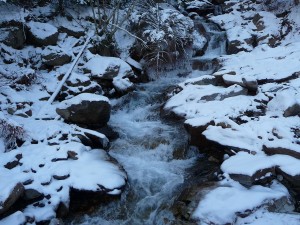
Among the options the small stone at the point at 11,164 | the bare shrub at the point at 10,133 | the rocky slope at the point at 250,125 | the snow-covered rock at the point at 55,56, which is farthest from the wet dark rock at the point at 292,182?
the snow-covered rock at the point at 55,56

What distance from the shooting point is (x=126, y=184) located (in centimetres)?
525

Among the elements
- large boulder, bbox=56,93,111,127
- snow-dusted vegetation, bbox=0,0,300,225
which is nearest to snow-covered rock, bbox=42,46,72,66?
snow-dusted vegetation, bbox=0,0,300,225

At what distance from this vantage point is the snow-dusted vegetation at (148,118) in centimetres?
463

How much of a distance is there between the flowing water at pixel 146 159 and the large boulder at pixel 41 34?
2779 mm

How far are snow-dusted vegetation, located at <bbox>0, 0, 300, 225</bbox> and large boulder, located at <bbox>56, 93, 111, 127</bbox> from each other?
0.02m

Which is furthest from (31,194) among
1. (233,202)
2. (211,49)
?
(211,49)

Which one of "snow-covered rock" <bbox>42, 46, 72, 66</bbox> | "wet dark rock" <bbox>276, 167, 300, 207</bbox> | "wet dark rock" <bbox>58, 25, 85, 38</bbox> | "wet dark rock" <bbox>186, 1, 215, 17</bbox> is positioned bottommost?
"wet dark rock" <bbox>276, 167, 300, 207</bbox>

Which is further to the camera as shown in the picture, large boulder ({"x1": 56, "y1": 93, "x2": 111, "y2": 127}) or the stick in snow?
the stick in snow

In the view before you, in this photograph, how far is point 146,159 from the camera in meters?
6.01

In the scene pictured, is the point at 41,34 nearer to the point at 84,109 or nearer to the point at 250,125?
the point at 84,109

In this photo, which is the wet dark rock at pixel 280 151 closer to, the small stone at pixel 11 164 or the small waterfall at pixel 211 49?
Result: the small stone at pixel 11 164

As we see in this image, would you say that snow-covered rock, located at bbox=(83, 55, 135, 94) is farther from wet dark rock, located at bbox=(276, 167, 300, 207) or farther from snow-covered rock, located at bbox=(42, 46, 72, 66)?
wet dark rock, located at bbox=(276, 167, 300, 207)

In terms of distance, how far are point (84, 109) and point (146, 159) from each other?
1742 millimetres

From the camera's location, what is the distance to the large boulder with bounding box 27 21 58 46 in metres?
9.04
